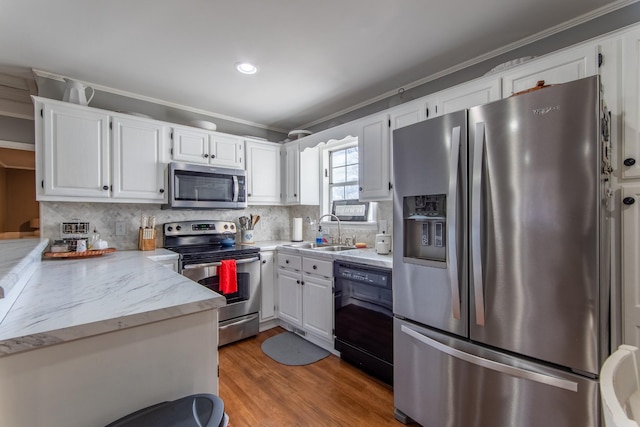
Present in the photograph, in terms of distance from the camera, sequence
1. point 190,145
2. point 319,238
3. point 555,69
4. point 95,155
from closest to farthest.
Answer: point 555,69, point 95,155, point 190,145, point 319,238

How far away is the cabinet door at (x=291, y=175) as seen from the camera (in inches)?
138

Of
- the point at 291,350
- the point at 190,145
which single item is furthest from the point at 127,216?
the point at 291,350

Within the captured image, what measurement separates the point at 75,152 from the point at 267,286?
6.89 feet

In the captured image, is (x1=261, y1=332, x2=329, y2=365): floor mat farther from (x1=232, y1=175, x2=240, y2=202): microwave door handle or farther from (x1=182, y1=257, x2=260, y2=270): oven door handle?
(x1=232, y1=175, x2=240, y2=202): microwave door handle

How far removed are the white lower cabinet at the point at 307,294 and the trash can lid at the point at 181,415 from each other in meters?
1.75

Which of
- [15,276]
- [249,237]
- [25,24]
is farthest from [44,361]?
[249,237]

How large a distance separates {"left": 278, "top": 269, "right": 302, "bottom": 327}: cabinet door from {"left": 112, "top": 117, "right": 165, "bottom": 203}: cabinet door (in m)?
1.47

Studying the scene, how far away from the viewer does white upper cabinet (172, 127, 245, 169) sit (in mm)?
2936

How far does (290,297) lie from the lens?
304 centimetres

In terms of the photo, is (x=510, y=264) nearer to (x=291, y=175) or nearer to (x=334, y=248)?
(x=334, y=248)

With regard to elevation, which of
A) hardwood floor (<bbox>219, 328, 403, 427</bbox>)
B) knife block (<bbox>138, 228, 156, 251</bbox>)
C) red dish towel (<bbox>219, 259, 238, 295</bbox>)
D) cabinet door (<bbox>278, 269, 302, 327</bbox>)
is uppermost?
knife block (<bbox>138, 228, 156, 251</bbox>)

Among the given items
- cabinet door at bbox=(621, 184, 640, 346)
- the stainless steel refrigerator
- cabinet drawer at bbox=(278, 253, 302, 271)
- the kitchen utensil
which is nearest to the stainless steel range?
cabinet drawer at bbox=(278, 253, 302, 271)

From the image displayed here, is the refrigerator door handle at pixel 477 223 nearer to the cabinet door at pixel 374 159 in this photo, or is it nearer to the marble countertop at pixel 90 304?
the cabinet door at pixel 374 159

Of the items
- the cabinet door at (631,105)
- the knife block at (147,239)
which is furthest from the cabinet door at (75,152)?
the cabinet door at (631,105)
